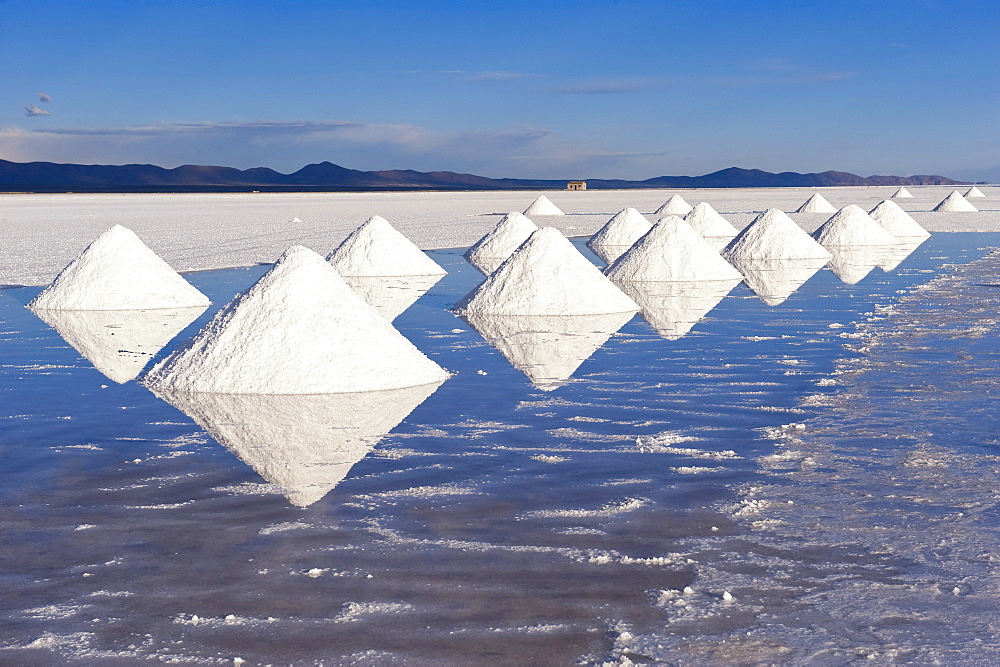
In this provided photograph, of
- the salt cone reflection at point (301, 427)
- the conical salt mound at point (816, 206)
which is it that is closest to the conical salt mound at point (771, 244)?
the salt cone reflection at point (301, 427)

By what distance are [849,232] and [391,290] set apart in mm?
10815

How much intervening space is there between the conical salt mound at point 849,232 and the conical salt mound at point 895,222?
3.37 m

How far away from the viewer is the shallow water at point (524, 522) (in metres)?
3.08

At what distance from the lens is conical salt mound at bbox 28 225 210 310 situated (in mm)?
11008

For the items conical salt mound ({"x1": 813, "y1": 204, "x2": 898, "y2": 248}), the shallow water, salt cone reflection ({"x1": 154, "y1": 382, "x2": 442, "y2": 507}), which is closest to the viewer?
the shallow water

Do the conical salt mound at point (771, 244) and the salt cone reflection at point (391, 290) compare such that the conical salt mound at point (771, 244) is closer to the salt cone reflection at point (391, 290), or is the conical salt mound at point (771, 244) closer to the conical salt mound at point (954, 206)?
the salt cone reflection at point (391, 290)

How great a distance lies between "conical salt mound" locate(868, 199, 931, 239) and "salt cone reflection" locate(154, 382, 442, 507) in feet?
64.4

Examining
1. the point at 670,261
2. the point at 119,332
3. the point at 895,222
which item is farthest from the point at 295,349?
the point at 895,222

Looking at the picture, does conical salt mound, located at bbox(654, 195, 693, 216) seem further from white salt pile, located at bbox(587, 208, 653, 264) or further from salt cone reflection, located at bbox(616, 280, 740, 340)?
salt cone reflection, located at bbox(616, 280, 740, 340)

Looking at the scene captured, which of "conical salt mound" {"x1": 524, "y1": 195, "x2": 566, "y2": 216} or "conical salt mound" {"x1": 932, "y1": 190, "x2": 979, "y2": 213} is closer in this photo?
"conical salt mound" {"x1": 524, "y1": 195, "x2": 566, "y2": 216}

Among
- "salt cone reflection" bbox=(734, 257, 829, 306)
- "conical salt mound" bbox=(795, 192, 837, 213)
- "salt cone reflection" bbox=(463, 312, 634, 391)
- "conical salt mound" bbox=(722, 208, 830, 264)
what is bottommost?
"salt cone reflection" bbox=(463, 312, 634, 391)

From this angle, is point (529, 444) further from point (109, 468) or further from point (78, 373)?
point (78, 373)

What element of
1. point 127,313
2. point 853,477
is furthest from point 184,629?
point 127,313

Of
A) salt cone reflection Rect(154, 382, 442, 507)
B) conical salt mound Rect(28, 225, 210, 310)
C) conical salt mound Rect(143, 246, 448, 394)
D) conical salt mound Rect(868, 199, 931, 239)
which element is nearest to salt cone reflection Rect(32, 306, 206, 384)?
conical salt mound Rect(28, 225, 210, 310)
